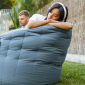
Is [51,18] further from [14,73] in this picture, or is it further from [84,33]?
[84,33]

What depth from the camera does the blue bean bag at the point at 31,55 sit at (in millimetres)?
2227

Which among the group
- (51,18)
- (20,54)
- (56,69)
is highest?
(51,18)

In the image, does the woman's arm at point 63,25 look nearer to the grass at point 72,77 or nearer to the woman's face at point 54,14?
the woman's face at point 54,14

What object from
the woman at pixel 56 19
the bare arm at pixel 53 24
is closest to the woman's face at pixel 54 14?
the woman at pixel 56 19

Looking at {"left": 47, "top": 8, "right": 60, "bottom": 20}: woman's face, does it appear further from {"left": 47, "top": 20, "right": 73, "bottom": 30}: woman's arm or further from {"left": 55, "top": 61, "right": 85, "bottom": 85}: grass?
{"left": 55, "top": 61, "right": 85, "bottom": 85}: grass

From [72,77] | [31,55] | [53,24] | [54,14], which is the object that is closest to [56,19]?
[54,14]

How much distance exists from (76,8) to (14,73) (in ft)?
15.8

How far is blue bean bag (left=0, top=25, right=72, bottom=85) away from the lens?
2.23 metres

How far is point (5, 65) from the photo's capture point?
2311 mm

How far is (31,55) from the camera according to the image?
223 centimetres

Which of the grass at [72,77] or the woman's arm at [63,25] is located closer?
the woman's arm at [63,25]

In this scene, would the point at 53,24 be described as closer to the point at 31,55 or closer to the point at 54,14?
the point at 54,14

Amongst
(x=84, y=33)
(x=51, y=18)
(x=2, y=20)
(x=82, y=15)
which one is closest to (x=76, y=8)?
(x=82, y=15)

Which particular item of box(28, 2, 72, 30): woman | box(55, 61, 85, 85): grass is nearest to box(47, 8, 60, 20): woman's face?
box(28, 2, 72, 30): woman
